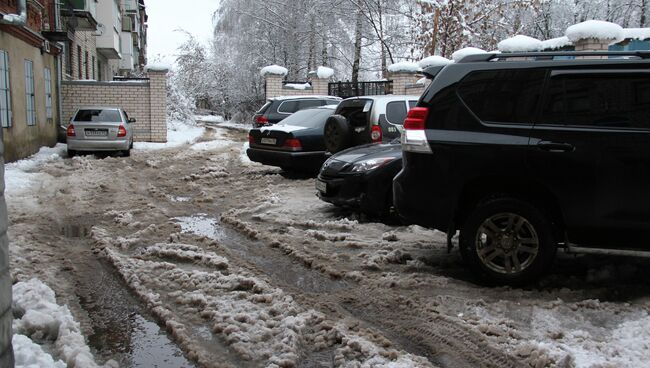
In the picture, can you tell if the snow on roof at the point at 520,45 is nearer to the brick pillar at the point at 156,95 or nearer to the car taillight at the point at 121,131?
the car taillight at the point at 121,131

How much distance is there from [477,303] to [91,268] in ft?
12.0

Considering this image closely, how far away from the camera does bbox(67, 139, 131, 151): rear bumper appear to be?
16797 millimetres

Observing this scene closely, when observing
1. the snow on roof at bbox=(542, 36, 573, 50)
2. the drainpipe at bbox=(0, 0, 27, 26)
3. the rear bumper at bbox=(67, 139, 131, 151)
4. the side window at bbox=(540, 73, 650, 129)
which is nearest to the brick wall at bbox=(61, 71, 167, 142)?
the rear bumper at bbox=(67, 139, 131, 151)

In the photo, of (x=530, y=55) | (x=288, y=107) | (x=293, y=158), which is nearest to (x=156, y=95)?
(x=288, y=107)

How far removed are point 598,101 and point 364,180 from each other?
11.5 ft

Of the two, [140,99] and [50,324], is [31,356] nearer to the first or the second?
[50,324]

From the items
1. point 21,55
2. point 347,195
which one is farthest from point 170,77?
point 347,195

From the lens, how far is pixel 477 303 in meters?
4.60

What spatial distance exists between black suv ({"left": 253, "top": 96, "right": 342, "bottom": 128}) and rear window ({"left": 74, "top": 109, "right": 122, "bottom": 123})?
413cm

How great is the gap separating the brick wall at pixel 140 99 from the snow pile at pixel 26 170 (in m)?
3.16

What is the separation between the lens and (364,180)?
788cm

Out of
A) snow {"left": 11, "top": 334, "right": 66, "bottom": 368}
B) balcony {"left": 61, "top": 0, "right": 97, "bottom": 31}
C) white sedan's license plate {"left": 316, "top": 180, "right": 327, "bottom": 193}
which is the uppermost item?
balcony {"left": 61, "top": 0, "right": 97, "bottom": 31}

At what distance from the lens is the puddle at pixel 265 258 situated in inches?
211

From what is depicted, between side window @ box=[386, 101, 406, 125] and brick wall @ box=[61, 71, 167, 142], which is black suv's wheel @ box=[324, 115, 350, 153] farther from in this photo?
brick wall @ box=[61, 71, 167, 142]
